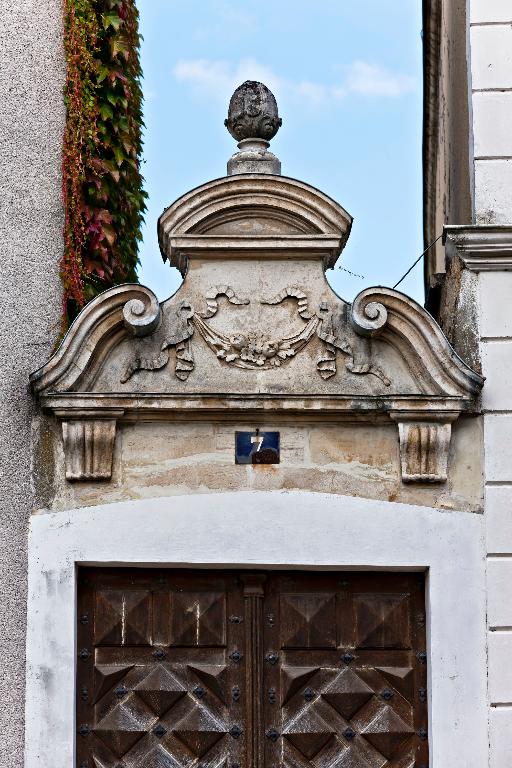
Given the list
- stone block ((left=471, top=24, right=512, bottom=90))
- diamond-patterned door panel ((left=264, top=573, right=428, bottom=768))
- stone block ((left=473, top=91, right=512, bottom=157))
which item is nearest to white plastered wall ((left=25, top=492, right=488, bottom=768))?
diamond-patterned door panel ((left=264, top=573, right=428, bottom=768))

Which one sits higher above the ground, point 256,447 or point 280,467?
point 256,447

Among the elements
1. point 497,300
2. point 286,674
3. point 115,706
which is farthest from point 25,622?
point 497,300

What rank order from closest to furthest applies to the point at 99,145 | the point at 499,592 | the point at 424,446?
1. the point at 499,592
2. the point at 424,446
3. the point at 99,145

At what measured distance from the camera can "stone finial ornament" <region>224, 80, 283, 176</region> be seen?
32.8ft

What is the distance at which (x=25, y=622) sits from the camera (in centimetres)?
922

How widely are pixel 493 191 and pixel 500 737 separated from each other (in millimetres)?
3112

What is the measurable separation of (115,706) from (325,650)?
47.8 inches

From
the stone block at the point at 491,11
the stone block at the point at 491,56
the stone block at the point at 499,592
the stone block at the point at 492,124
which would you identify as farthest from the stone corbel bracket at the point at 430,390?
the stone block at the point at 491,11

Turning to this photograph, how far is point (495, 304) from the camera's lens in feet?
31.7

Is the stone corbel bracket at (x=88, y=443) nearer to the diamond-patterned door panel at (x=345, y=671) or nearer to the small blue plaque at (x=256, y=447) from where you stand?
the small blue plaque at (x=256, y=447)

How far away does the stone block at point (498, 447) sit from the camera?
948 cm

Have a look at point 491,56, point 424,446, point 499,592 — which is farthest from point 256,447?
point 491,56

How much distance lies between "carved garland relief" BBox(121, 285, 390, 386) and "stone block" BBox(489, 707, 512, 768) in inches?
76.5

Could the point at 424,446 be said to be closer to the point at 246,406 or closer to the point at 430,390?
the point at 430,390
